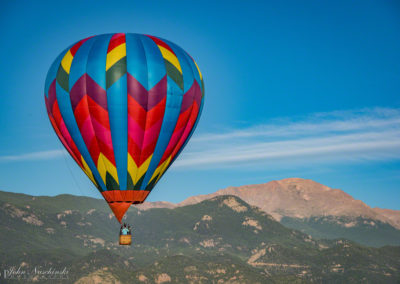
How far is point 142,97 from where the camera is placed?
118m

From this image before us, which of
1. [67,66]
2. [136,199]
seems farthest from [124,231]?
[67,66]

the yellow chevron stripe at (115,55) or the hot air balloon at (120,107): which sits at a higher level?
the yellow chevron stripe at (115,55)

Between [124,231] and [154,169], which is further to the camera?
[154,169]

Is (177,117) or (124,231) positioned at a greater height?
(177,117)

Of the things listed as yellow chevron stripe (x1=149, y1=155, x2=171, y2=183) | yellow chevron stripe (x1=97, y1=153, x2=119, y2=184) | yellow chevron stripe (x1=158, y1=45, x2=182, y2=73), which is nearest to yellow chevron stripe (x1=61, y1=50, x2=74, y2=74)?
yellow chevron stripe (x1=158, y1=45, x2=182, y2=73)

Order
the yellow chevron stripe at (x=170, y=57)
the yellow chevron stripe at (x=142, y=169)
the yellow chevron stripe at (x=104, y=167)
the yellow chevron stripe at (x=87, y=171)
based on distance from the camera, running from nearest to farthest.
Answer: the yellow chevron stripe at (x=104, y=167) < the yellow chevron stripe at (x=142, y=169) < the yellow chevron stripe at (x=87, y=171) < the yellow chevron stripe at (x=170, y=57)

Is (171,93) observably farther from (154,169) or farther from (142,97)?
(154,169)

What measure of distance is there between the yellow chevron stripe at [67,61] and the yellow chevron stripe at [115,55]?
8630mm

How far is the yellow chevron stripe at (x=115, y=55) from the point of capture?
11721 cm

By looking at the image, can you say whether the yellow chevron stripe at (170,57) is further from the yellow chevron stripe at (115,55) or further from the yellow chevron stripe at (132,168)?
the yellow chevron stripe at (132,168)

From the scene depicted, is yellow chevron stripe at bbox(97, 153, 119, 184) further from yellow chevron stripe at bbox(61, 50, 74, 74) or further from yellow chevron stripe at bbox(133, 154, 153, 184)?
yellow chevron stripe at bbox(61, 50, 74, 74)

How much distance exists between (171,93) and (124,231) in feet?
97.6

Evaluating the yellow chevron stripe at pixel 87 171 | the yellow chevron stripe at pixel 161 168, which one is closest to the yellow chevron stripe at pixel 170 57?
the yellow chevron stripe at pixel 161 168

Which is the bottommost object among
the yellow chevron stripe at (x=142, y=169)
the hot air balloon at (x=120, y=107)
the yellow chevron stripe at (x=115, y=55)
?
the yellow chevron stripe at (x=142, y=169)
